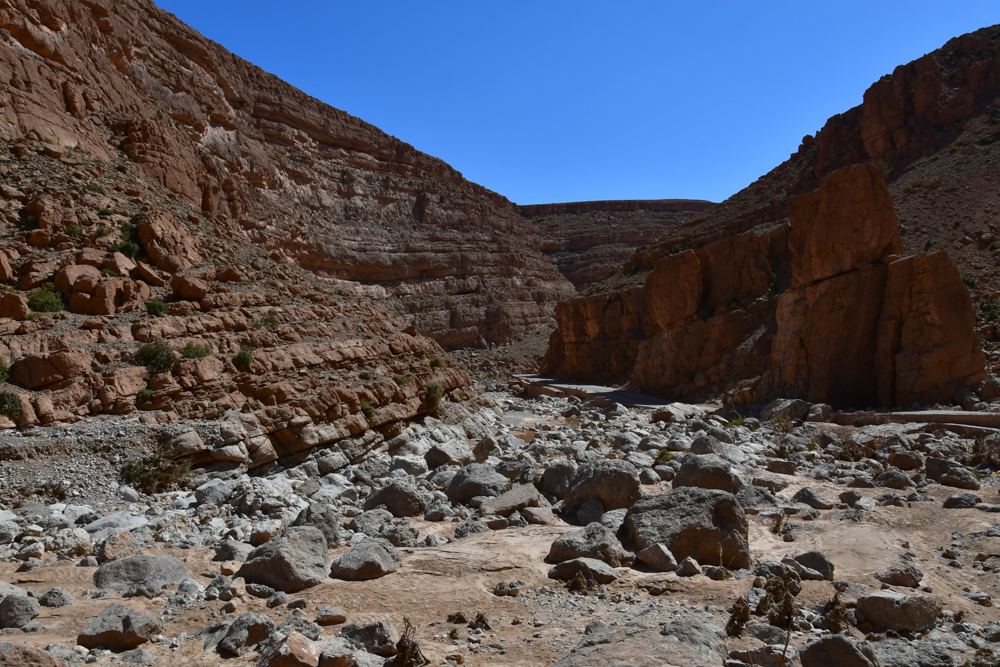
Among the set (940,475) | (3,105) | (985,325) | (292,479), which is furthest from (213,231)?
(985,325)

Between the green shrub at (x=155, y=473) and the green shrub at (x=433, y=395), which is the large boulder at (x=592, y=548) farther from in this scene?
the green shrub at (x=433, y=395)

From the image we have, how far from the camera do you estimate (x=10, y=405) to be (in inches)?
423

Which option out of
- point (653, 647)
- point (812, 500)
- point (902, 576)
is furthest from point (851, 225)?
point (653, 647)

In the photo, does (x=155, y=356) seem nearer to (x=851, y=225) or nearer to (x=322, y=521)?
(x=322, y=521)

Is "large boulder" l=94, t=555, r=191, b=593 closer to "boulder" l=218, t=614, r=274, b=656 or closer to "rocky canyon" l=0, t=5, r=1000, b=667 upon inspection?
"rocky canyon" l=0, t=5, r=1000, b=667

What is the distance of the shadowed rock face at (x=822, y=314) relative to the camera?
1817 centimetres

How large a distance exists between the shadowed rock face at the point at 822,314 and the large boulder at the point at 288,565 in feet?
59.5

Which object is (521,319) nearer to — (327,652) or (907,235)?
(907,235)

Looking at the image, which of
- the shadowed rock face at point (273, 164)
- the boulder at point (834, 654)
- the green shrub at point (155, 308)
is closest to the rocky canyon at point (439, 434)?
the boulder at point (834, 654)

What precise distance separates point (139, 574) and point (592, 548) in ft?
16.7

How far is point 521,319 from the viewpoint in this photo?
6100 centimetres

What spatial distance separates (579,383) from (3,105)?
3454 cm

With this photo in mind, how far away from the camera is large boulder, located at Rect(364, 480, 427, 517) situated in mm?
10107

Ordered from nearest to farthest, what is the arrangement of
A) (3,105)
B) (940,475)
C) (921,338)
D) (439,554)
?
(439,554)
(940,475)
(3,105)
(921,338)
